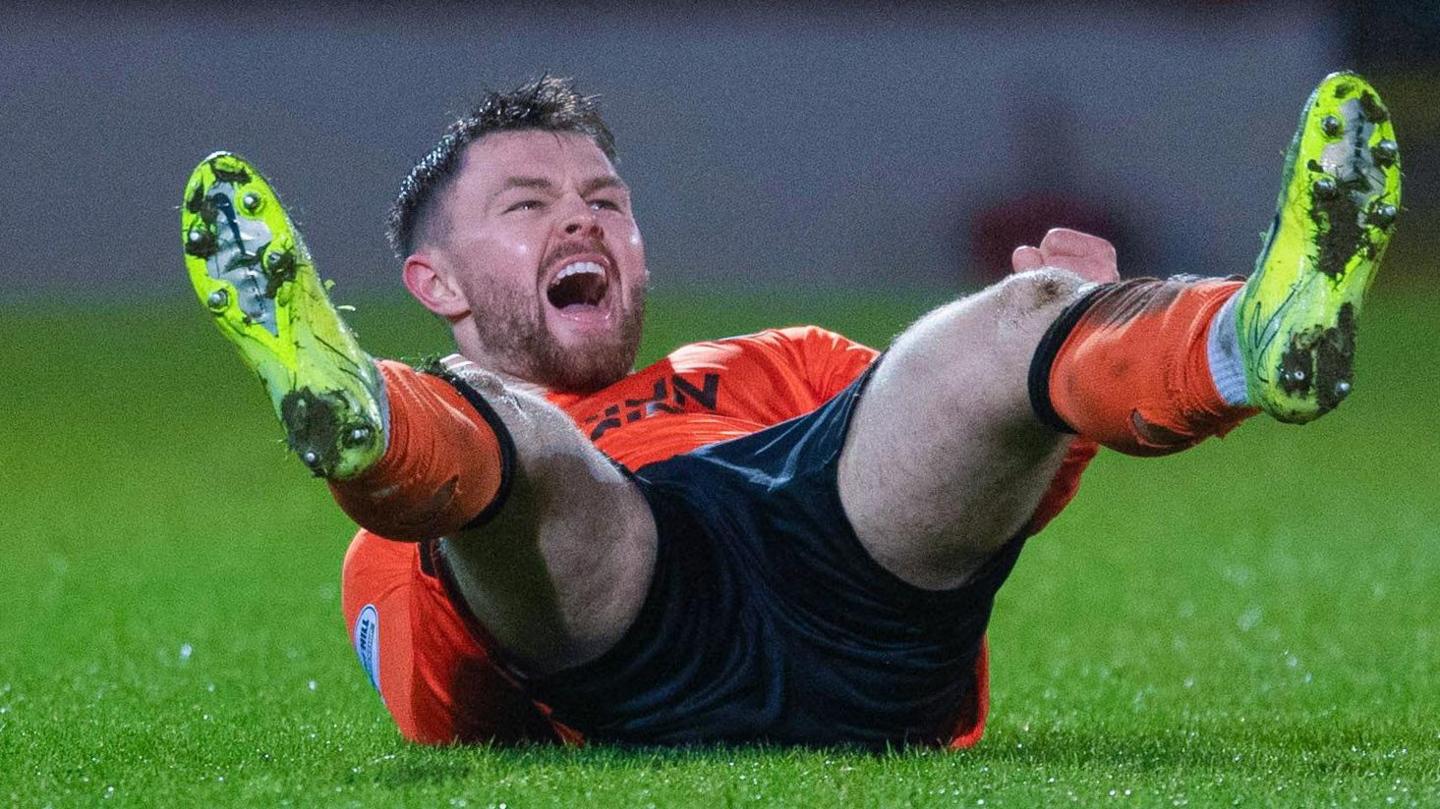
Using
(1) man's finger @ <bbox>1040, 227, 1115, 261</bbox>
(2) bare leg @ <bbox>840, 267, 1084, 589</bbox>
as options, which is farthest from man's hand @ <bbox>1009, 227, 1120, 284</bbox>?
(2) bare leg @ <bbox>840, 267, 1084, 589</bbox>

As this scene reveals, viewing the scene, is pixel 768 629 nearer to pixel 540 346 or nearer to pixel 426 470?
pixel 426 470

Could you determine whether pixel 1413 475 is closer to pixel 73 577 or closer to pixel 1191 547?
pixel 1191 547

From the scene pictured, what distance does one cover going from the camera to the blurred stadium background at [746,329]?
257 cm

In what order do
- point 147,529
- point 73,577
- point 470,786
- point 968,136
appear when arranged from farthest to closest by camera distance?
point 968,136 < point 147,529 < point 73,577 < point 470,786

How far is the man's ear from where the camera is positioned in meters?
3.22

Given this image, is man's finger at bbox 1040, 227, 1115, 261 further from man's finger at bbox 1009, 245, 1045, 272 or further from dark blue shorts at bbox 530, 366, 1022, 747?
dark blue shorts at bbox 530, 366, 1022, 747

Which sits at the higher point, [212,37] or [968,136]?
[212,37]

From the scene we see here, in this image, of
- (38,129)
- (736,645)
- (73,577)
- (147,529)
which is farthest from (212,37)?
(736,645)

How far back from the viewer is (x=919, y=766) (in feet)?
7.89

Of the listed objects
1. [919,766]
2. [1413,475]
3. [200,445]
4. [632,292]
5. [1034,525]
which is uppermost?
[632,292]

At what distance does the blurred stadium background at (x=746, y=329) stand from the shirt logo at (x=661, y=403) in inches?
20.8

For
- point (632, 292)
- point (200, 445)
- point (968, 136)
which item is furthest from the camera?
point (968, 136)

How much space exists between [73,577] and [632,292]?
2280 millimetres

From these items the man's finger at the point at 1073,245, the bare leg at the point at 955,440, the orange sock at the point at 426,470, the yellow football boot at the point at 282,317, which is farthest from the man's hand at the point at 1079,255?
the yellow football boot at the point at 282,317
